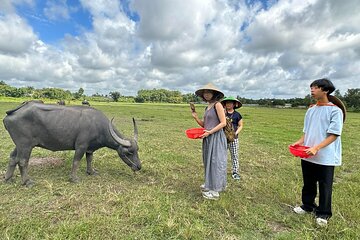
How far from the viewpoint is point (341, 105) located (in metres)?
Result: 3.33

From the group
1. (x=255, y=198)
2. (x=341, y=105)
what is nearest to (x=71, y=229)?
(x=255, y=198)

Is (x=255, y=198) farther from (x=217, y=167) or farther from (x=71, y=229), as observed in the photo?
(x=71, y=229)

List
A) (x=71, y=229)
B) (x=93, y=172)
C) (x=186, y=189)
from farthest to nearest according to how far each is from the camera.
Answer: (x=93, y=172)
(x=186, y=189)
(x=71, y=229)

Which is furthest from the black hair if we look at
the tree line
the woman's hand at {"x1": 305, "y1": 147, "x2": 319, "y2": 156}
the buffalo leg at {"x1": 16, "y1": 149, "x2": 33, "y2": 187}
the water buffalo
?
the tree line

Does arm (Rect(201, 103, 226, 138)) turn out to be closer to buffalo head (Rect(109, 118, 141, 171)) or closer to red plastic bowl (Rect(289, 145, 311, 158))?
red plastic bowl (Rect(289, 145, 311, 158))

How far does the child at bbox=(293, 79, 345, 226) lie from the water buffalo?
10.8ft

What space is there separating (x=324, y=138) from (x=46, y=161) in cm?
622

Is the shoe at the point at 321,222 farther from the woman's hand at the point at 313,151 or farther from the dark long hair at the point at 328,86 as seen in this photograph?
the dark long hair at the point at 328,86


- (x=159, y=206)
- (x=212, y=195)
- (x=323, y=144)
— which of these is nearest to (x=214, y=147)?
(x=212, y=195)

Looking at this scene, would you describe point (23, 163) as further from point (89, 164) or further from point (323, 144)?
point (323, 144)

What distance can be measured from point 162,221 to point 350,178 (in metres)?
5.01

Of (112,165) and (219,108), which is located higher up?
(219,108)

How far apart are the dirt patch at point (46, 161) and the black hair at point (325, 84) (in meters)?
5.86

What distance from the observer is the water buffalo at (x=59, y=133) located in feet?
14.5
